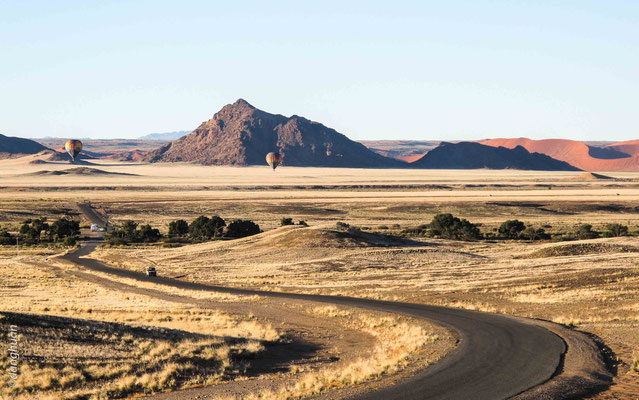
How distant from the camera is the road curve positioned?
19.6 meters

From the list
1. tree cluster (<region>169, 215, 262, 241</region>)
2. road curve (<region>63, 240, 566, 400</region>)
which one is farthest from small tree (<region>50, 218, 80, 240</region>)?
road curve (<region>63, 240, 566, 400</region>)

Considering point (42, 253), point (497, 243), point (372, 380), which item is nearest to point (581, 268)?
point (497, 243)

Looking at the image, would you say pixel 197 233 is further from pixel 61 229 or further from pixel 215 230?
pixel 61 229

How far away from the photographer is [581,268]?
50.6 meters

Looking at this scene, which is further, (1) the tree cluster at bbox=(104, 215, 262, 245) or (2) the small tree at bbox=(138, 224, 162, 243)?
(1) the tree cluster at bbox=(104, 215, 262, 245)

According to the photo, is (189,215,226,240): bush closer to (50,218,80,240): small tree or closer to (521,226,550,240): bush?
(50,218,80,240): small tree

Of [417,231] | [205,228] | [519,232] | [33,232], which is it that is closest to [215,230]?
[205,228]

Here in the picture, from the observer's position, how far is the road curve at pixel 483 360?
64.4ft

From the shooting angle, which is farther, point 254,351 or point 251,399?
point 254,351

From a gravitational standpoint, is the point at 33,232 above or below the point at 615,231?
below

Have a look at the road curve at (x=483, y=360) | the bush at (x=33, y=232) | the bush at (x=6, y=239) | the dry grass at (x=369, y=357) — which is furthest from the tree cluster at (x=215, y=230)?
the dry grass at (x=369, y=357)

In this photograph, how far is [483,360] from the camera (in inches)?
929

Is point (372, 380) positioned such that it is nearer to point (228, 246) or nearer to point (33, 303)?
point (33, 303)

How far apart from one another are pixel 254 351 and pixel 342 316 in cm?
985
